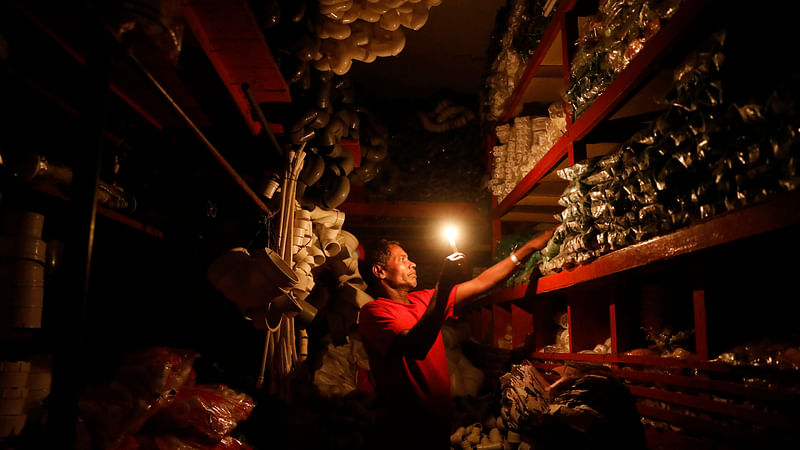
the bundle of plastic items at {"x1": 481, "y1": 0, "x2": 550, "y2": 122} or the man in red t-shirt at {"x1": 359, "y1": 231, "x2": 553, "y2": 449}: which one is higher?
the bundle of plastic items at {"x1": 481, "y1": 0, "x2": 550, "y2": 122}

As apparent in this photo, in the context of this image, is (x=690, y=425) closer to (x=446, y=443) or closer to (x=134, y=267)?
(x=446, y=443)

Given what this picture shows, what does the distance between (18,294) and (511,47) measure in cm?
338

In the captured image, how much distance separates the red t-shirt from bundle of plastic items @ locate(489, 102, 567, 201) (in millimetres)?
1476

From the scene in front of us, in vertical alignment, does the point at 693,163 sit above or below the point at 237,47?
below

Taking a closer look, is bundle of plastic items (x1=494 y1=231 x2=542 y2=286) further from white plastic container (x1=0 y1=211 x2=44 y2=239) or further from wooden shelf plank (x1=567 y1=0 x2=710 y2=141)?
white plastic container (x1=0 y1=211 x2=44 y2=239)

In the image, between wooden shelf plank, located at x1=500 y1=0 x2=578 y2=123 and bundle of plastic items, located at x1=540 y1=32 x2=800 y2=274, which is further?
wooden shelf plank, located at x1=500 y1=0 x2=578 y2=123

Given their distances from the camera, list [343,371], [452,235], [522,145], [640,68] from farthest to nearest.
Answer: [343,371], [522,145], [452,235], [640,68]

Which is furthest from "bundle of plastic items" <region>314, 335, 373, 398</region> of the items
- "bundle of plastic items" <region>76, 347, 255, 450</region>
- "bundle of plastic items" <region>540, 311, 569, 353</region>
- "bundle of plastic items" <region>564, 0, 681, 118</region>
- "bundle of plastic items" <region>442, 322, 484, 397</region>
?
"bundle of plastic items" <region>564, 0, 681, 118</region>

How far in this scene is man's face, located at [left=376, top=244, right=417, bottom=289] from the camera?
3.50m

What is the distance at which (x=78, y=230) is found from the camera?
115 centimetres

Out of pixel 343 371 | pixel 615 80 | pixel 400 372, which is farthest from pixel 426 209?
pixel 615 80

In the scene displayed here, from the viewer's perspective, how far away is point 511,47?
12.1 feet

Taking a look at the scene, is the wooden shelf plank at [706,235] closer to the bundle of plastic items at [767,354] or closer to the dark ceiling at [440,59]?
the bundle of plastic items at [767,354]

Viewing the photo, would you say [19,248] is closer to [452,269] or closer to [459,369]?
[452,269]
